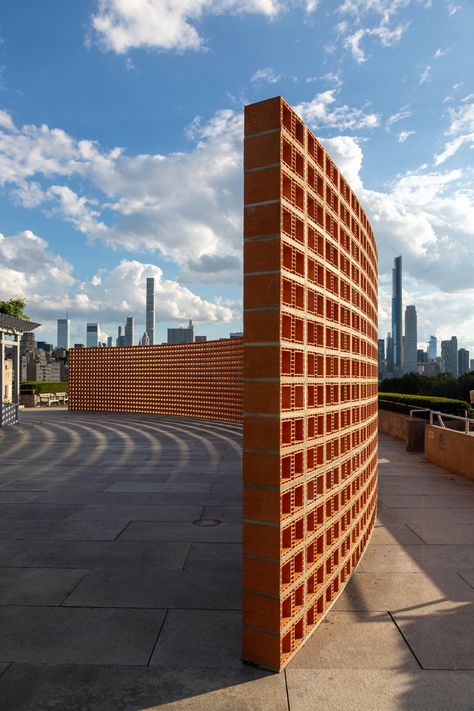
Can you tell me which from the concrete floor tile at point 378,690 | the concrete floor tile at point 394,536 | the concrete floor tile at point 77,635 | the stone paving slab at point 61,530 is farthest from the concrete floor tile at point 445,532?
the stone paving slab at point 61,530

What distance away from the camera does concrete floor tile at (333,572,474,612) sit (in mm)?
5812

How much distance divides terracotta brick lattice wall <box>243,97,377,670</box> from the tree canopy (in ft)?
151

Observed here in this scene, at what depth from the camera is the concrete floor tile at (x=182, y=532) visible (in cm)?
801

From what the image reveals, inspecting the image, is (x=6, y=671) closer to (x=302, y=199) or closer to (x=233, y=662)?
(x=233, y=662)

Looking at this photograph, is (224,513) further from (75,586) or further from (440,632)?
(440,632)

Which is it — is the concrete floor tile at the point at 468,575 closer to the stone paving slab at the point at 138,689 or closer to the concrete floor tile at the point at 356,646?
Result: the concrete floor tile at the point at 356,646

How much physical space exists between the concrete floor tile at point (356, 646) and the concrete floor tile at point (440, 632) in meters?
0.13

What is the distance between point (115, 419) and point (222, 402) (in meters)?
6.63

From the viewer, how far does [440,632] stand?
5160mm

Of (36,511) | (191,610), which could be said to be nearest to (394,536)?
(191,610)

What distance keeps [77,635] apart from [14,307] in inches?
1857

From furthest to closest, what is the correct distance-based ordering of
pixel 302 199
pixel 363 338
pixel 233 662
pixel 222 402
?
pixel 222 402, pixel 363 338, pixel 302 199, pixel 233 662

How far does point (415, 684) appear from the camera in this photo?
427 centimetres

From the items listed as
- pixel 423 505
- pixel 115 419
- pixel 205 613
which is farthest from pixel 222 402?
pixel 205 613
